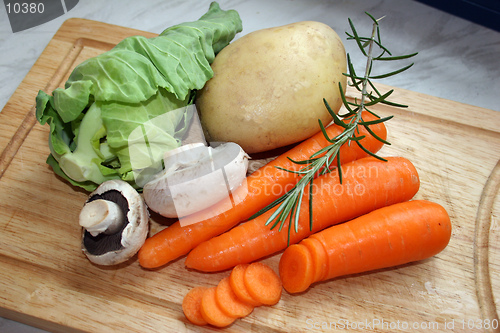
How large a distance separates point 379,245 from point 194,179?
0.77 metres

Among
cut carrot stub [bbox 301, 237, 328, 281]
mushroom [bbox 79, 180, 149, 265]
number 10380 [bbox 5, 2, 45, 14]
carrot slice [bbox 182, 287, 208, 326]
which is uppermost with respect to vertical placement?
number 10380 [bbox 5, 2, 45, 14]

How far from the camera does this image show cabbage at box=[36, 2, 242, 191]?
145cm

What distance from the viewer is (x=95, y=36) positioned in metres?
2.19

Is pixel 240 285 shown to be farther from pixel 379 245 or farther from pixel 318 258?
pixel 379 245

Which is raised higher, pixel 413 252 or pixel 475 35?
pixel 475 35

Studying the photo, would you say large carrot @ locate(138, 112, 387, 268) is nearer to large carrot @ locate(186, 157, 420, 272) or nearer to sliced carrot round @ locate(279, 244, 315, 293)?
large carrot @ locate(186, 157, 420, 272)

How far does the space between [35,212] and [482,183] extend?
2.02 m

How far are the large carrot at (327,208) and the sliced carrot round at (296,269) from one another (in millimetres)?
87

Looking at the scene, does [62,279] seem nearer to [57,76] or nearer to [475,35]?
[57,76]

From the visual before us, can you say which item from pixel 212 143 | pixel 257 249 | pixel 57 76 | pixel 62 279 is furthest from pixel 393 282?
pixel 57 76

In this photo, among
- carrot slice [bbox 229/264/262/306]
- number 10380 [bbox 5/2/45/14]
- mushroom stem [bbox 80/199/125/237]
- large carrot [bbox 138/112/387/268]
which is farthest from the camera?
number 10380 [bbox 5/2/45/14]

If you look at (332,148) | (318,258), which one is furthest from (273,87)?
(318,258)

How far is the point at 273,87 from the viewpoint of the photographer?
5.38ft

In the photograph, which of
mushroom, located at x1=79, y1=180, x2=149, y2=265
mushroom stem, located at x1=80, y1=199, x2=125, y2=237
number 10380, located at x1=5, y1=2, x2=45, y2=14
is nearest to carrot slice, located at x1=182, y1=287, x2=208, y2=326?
mushroom, located at x1=79, y1=180, x2=149, y2=265
